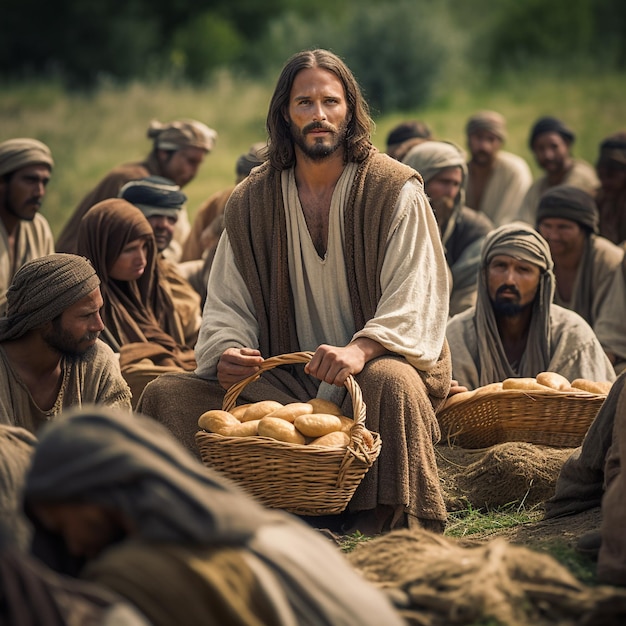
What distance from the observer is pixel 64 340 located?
6.04m

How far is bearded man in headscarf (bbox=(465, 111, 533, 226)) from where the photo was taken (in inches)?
530

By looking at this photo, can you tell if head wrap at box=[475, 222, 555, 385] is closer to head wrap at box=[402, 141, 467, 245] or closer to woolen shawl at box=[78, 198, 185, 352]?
head wrap at box=[402, 141, 467, 245]

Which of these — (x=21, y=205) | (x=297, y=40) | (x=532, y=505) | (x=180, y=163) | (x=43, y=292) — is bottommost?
(x=532, y=505)

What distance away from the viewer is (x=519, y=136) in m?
23.1

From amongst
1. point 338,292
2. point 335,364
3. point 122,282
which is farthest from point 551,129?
point 335,364

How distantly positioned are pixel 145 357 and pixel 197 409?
187cm

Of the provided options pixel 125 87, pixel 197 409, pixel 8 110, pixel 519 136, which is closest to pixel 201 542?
pixel 197 409

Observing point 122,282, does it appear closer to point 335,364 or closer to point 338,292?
point 338,292

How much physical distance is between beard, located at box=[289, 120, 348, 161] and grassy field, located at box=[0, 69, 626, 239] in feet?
43.8

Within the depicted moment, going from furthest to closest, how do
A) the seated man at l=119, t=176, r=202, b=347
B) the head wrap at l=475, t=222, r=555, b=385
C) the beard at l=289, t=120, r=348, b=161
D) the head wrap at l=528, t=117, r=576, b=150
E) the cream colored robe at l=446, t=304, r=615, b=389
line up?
1. the head wrap at l=528, t=117, r=576, b=150
2. the seated man at l=119, t=176, r=202, b=347
3. the head wrap at l=475, t=222, r=555, b=385
4. the cream colored robe at l=446, t=304, r=615, b=389
5. the beard at l=289, t=120, r=348, b=161

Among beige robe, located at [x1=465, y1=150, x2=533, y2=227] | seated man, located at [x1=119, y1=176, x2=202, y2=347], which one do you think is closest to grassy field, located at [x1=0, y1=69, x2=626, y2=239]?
beige robe, located at [x1=465, y1=150, x2=533, y2=227]

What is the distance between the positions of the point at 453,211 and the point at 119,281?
107 inches

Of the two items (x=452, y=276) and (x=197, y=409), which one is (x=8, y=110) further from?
(x=197, y=409)

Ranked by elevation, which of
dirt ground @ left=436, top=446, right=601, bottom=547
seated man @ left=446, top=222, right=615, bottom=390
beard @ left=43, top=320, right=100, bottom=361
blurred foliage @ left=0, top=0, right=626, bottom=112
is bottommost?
dirt ground @ left=436, top=446, right=601, bottom=547
